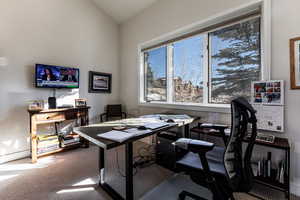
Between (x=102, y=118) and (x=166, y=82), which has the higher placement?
(x=166, y=82)

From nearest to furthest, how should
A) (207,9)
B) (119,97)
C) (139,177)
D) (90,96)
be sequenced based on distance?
(139,177) → (207,9) → (90,96) → (119,97)

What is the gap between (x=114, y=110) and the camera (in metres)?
3.60

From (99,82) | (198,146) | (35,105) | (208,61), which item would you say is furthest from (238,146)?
(99,82)

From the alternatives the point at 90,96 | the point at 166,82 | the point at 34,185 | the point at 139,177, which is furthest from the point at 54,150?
the point at 166,82

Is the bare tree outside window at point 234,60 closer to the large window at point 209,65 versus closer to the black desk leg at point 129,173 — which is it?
the large window at point 209,65

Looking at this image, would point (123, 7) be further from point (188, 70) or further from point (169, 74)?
point (188, 70)

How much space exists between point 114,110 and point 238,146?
3003 mm

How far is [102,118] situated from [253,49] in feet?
10.7

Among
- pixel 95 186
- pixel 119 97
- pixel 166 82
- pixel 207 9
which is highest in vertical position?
pixel 207 9

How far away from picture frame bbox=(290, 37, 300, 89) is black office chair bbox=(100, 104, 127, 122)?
3.06m

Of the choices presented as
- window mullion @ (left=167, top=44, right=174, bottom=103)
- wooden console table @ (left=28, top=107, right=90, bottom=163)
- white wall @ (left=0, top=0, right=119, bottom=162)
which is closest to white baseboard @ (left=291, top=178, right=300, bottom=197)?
window mullion @ (left=167, top=44, right=174, bottom=103)

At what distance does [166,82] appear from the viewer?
3.06 m

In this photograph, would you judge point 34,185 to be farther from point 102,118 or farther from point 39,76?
point 102,118

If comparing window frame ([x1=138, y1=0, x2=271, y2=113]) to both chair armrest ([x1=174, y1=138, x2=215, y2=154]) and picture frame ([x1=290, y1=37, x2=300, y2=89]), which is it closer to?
picture frame ([x1=290, y1=37, x2=300, y2=89])
